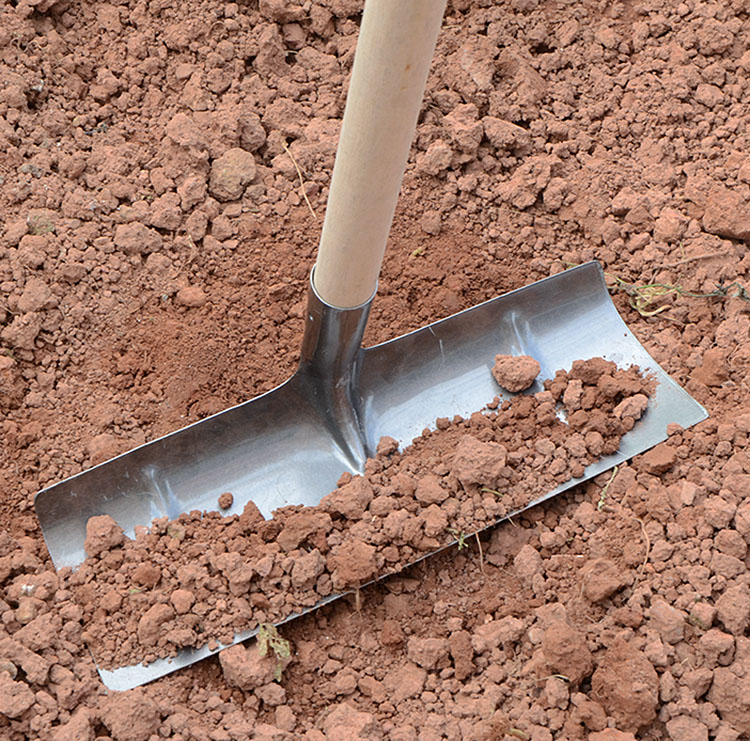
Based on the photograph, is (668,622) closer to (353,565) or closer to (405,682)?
(405,682)

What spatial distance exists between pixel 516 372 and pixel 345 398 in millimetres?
420

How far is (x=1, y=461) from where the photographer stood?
209cm

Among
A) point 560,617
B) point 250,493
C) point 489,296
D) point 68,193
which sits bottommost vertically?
point 560,617

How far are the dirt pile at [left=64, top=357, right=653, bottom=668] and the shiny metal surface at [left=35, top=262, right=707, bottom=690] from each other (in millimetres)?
47

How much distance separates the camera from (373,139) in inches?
62.3

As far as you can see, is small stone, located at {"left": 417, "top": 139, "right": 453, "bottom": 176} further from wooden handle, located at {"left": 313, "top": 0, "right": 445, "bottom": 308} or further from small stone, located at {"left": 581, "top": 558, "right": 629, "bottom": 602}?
small stone, located at {"left": 581, "top": 558, "right": 629, "bottom": 602}

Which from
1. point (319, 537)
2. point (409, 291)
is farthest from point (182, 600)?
point (409, 291)

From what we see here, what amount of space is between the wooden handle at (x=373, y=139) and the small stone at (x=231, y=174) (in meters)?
0.62

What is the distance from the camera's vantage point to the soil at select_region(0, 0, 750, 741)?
1.82 meters

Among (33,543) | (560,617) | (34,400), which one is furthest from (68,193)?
(560,617)

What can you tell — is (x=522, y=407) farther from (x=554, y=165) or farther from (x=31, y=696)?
(x=31, y=696)

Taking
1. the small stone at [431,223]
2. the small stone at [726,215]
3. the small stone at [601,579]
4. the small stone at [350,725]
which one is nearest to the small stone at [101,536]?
the small stone at [350,725]

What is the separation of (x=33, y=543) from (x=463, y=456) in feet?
3.26

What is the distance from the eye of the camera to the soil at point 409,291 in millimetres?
1815
